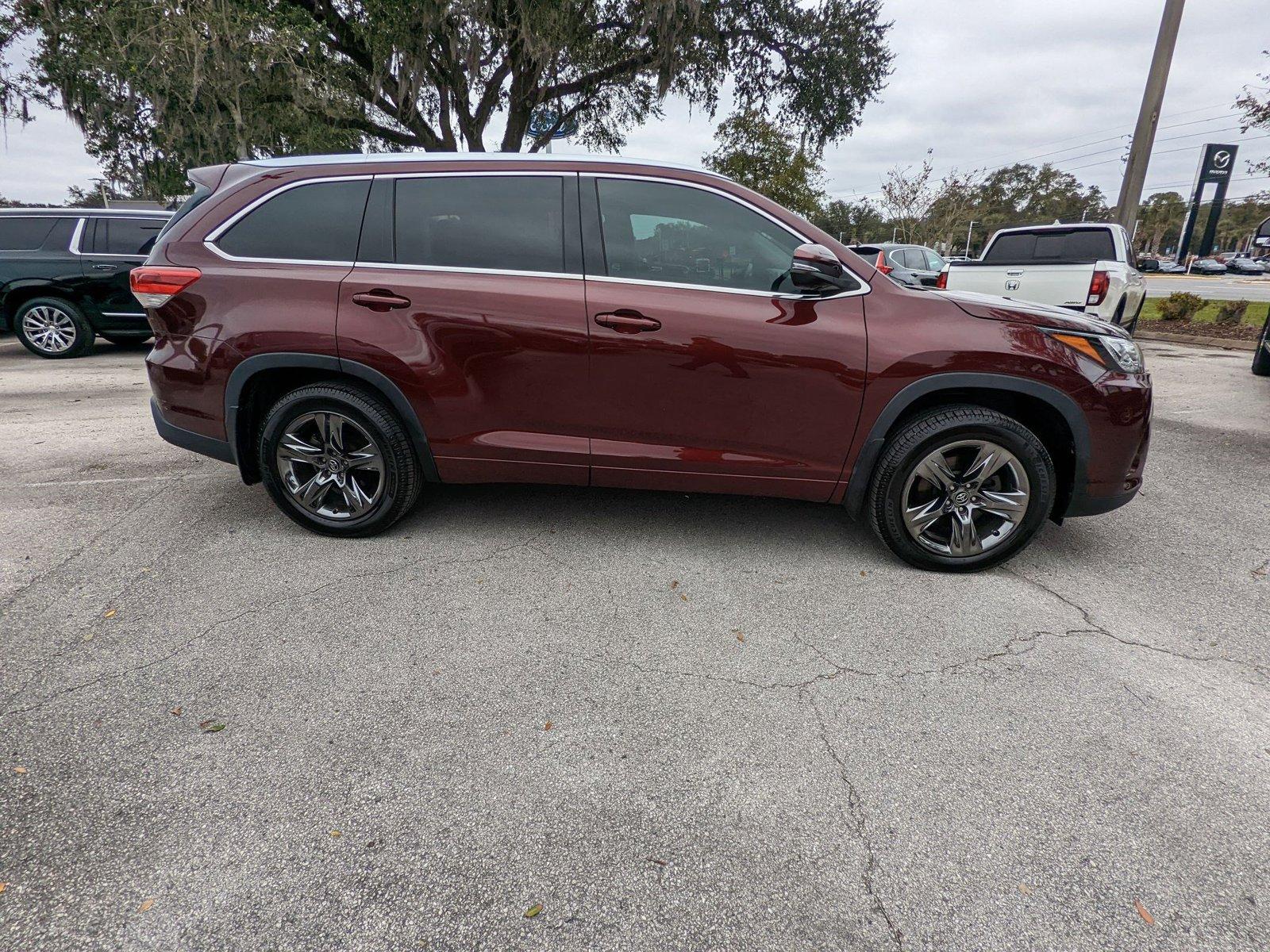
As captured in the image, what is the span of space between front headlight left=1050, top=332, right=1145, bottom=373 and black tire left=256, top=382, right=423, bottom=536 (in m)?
3.22

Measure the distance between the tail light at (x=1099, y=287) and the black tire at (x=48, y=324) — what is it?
42.9 ft

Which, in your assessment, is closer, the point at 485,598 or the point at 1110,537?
the point at 485,598

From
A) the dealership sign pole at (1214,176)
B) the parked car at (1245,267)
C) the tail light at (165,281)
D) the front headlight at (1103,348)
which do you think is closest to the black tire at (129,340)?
the tail light at (165,281)

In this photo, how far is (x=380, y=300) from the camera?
3.33m

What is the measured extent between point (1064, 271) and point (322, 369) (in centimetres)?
894

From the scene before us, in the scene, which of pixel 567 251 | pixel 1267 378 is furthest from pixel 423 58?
pixel 1267 378

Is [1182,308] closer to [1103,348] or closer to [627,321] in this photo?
[1103,348]

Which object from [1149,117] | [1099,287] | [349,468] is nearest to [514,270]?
[349,468]

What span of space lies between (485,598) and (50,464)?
3.92 metres

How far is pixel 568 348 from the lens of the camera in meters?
3.26

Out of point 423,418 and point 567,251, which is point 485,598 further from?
point 567,251

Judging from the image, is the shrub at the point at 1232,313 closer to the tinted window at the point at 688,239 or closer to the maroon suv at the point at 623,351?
the maroon suv at the point at 623,351

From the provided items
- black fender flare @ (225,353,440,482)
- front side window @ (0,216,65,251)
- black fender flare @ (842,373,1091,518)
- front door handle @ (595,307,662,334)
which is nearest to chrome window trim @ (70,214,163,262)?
front side window @ (0,216,65,251)

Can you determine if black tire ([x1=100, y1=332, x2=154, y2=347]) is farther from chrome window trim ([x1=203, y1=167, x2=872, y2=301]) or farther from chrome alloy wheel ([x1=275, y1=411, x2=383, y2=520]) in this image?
chrome alloy wheel ([x1=275, y1=411, x2=383, y2=520])
